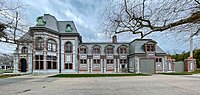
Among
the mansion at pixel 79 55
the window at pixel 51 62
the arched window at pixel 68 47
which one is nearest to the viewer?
the mansion at pixel 79 55

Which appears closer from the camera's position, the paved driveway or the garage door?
the paved driveway

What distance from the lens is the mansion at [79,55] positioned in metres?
41.5

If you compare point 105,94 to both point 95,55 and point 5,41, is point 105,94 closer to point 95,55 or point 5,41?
point 5,41

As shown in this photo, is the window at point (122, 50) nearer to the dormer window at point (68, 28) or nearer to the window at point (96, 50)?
the window at point (96, 50)

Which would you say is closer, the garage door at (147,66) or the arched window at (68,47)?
the garage door at (147,66)

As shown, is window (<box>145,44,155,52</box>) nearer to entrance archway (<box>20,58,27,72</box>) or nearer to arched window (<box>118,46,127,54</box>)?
arched window (<box>118,46,127,54</box>)

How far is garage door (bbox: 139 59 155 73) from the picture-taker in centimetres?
4203

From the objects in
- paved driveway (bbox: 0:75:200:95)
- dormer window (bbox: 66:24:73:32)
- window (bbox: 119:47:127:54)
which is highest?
dormer window (bbox: 66:24:73:32)

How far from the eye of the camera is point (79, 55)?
4769 centimetres

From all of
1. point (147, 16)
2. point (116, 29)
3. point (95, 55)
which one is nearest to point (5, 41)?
point (116, 29)

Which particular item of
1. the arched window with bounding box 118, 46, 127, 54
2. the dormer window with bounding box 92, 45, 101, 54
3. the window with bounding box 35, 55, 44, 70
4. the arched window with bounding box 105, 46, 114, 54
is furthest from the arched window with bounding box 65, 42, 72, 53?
the arched window with bounding box 118, 46, 127, 54

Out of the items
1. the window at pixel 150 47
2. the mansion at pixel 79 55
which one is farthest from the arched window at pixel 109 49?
the window at pixel 150 47

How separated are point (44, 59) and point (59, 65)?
4.85 m

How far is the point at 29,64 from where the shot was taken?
137 ft
